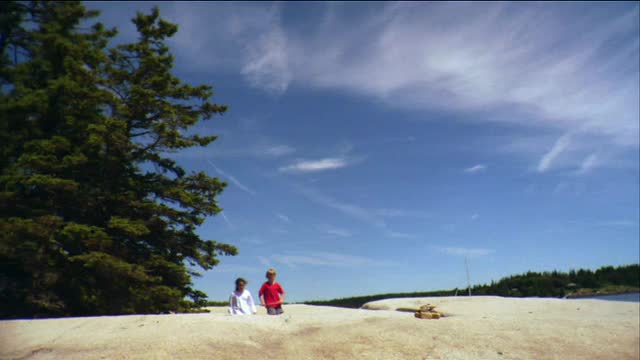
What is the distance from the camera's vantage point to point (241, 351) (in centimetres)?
845

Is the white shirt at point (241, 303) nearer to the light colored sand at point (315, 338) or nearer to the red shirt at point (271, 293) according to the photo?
the red shirt at point (271, 293)

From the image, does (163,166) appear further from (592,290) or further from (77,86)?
(592,290)

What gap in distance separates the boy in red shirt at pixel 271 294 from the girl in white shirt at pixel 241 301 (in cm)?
44

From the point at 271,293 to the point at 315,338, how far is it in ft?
13.2

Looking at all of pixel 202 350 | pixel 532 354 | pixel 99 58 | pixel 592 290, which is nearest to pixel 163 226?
pixel 99 58

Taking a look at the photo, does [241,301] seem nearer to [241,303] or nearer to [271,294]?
[241,303]

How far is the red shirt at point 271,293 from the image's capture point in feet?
42.5

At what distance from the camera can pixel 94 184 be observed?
19.6 metres

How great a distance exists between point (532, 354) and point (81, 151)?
17884 mm

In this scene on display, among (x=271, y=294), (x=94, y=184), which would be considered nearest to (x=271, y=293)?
(x=271, y=294)

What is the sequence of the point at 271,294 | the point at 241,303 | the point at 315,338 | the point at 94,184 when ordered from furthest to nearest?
Result: the point at 94,184
the point at 271,294
the point at 241,303
the point at 315,338

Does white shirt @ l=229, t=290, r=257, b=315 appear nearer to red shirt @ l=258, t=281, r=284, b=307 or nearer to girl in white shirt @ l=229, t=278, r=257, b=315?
girl in white shirt @ l=229, t=278, r=257, b=315

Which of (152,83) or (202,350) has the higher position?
(152,83)

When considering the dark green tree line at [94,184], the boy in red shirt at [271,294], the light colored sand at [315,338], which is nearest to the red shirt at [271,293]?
the boy in red shirt at [271,294]
